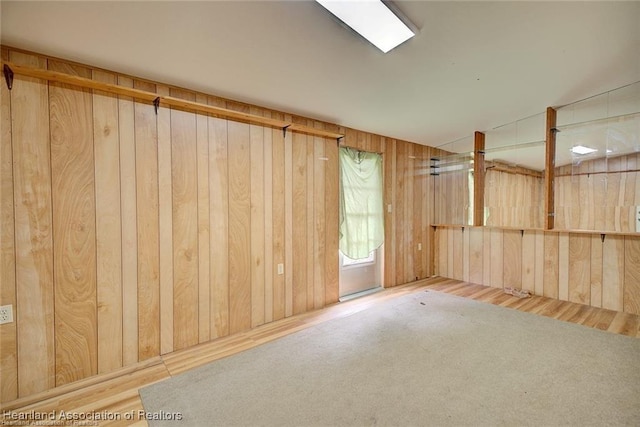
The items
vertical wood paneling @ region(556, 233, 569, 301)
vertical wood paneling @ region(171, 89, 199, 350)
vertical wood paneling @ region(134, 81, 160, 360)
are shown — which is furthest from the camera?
vertical wood paneling @ region(556, 233, 569, 301)

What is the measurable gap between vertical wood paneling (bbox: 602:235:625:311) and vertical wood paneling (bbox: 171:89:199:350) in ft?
14.3

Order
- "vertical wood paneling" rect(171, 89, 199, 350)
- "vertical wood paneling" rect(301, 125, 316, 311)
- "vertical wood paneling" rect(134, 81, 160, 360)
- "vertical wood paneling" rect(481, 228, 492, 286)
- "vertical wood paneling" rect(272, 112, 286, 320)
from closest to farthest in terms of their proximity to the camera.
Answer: "vertical wood paneling" rect(134, 81, 160, 360) < "vertical wood paneling" rect(171, 89, 199, 350) < "vertical wood paneling" rect(272, 112, 286, 320) < "vertical wood paneling" rect(301, 125, 316, 311) < "vertical wood paneling" rect(481, 228, 492, 286)

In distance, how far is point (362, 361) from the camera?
2.09 metres

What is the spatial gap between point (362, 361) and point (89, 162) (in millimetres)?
2461

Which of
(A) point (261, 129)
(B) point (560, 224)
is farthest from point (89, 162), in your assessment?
(B) point (560, 224)

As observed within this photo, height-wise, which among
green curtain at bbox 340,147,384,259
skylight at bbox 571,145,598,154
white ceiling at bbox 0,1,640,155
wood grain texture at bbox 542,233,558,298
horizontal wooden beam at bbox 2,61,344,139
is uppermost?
white ceiling at bbox 0,1,640,155

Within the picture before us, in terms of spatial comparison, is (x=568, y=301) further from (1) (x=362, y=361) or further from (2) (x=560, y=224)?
(1) (x=362, y=361)

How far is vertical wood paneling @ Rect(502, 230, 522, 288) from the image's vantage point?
3.81m

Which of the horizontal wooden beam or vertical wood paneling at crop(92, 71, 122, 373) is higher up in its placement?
the horizontal wooden beam

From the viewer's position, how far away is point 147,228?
2.19 m

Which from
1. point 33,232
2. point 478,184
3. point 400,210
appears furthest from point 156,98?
point 478,184

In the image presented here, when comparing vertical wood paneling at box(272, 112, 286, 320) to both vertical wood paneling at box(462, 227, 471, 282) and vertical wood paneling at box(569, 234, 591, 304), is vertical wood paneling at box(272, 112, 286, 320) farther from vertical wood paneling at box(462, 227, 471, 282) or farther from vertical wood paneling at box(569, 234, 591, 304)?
vertical wood paneling at box(569, 234, 591, 304)

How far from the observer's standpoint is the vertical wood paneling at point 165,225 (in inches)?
88.2

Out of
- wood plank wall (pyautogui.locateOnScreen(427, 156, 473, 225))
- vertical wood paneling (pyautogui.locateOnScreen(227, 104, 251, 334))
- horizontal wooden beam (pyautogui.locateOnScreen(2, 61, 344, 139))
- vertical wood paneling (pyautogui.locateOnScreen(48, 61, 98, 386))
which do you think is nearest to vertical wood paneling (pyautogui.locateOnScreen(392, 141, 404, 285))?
wood plank wall (pyautogui.locateOnScreen(427, 156, 473, 225))
